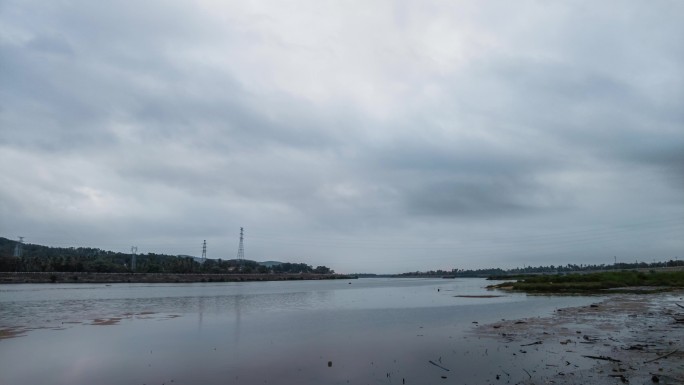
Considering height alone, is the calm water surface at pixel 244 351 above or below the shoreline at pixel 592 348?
below

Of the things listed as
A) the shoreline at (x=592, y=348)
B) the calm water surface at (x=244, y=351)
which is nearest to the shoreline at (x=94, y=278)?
the calm water surface at (x=244, y=351)

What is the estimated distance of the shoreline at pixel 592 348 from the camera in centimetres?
1586

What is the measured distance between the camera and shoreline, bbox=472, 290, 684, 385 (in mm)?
15859

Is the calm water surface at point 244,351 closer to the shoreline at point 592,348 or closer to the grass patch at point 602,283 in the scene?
the shoreline at point 592,348

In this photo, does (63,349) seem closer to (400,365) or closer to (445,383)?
(400,365)

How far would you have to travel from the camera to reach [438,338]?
2633 centimetres

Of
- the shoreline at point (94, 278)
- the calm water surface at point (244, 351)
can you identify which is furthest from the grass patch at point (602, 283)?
the shoreline at point (94, 278)

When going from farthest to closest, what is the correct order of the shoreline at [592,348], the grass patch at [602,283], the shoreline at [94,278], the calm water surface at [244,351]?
the shoreline at [94,278], the grass patch at [602,283], the calm water surface at [244,351], the shoreline at [592,348]

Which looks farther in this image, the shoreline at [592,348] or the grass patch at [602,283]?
the grass patch at [602,283]

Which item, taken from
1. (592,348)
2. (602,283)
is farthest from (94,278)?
(592,348)

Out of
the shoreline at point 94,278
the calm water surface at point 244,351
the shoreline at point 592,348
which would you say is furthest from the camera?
the shoreline at point 94,278

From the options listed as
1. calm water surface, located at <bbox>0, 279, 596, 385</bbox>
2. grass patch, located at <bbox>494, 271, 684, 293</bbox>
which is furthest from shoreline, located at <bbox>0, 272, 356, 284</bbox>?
grass patch, located at <bbox>494, 271, 684, 293</bbox>

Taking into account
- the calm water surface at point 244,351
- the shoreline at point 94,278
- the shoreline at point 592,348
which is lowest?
the shoreline at point 94,278

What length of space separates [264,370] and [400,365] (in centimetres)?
577
